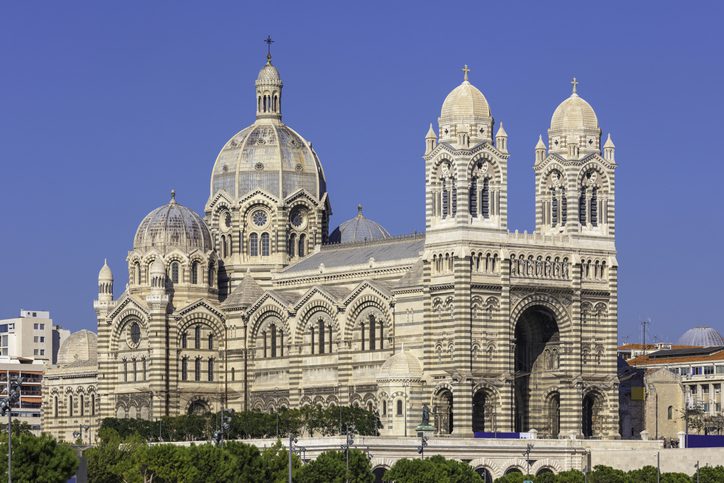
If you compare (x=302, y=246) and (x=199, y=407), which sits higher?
(x=302, y=246)

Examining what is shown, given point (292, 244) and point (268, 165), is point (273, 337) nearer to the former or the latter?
point (292, 244)

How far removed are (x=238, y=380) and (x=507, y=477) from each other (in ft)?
120

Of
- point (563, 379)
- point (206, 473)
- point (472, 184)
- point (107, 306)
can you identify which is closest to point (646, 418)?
point (563, 379)

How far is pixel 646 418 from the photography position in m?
168

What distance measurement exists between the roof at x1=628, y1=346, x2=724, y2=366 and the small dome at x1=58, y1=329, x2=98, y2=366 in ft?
154

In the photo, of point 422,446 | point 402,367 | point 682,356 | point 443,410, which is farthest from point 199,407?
point 682,356

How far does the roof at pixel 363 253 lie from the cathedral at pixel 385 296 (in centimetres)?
26

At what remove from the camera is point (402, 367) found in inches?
5802

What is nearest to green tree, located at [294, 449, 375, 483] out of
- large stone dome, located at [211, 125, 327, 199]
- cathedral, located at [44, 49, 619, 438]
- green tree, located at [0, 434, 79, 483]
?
cathedral, located at [44, 49, 619, 438]

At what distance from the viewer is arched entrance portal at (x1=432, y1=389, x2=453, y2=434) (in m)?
148

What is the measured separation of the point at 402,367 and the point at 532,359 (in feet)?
37.4

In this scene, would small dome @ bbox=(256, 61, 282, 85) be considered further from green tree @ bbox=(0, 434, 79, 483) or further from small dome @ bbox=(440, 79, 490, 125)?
green tree @ bbox=(0, 434, 79, 483)

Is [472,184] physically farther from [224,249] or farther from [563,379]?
[224,249]

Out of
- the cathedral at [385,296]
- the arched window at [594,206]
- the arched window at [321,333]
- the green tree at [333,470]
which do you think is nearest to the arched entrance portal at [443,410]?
the cathedral at [385,296]
